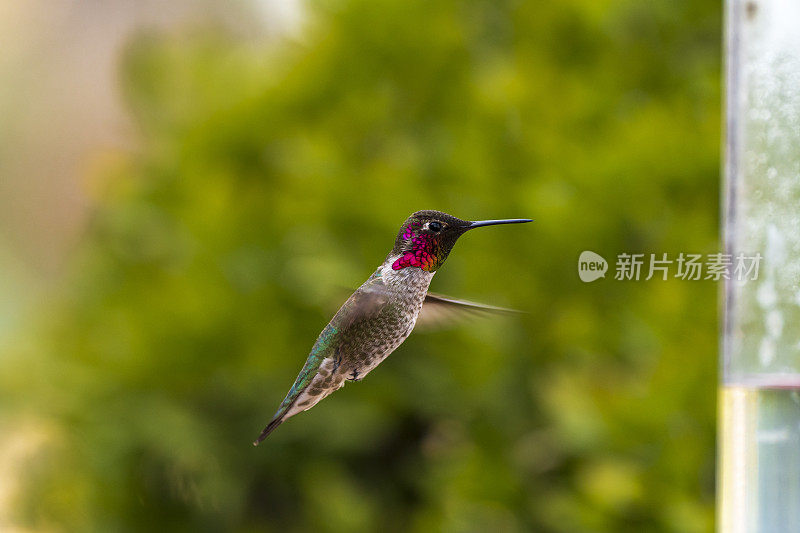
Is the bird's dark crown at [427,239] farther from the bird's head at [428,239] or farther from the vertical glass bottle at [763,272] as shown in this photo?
the vertical glass bottle at [763,272]

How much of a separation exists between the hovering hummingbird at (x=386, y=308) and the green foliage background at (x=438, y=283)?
0.71 m

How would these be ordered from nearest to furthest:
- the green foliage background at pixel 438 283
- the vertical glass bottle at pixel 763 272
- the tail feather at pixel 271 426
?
the tail feather at pixel 271 426 < the vertical glass bottle at pixel 763 272 < the green foliage background at pixel 438 283

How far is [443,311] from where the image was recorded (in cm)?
43

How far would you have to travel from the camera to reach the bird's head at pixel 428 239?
364 millimetres

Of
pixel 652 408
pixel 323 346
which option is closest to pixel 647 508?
pixel 652 408

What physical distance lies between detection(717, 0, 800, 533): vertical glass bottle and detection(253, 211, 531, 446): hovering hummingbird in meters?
0.22

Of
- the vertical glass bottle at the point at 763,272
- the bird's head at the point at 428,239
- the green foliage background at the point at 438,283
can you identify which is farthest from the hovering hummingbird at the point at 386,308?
the green foliage background at the point at 438,283

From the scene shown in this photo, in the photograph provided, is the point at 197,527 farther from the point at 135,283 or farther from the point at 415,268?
the point at 415,268

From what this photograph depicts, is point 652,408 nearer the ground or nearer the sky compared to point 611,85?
nearer the ground

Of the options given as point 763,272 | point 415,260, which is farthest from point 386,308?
point 763,272

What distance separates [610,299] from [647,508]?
44 centimetres

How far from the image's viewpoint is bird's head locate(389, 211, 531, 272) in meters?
0.36

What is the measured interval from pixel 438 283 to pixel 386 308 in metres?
0.91

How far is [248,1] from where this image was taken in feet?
9.58
